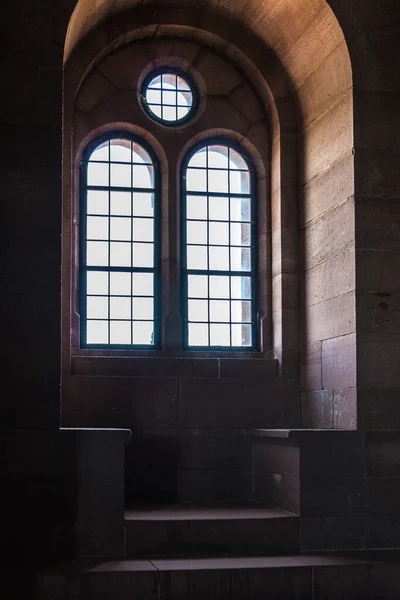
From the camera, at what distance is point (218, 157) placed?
12391mm

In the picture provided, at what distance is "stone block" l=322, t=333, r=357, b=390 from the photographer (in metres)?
10.1

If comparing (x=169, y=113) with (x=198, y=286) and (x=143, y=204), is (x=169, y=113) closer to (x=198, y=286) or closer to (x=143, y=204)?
(x=143, y=204)

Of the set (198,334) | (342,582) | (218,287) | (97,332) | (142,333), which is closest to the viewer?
(342,582)

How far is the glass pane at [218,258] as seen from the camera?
12.2 metres

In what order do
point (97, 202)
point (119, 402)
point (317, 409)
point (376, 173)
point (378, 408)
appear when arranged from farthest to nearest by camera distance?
point (97, 202) < point (119, 402) < point (317, 409) < point (376, 173) < point (378, 408)

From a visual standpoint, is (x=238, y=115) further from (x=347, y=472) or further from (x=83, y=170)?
(x=347, y=472)

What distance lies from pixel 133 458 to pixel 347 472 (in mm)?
2652

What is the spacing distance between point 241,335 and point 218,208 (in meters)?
1.63

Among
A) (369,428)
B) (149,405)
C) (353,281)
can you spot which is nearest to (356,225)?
(353,281)

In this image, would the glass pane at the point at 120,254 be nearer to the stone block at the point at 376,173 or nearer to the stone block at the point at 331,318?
the stone block at the point at 331,318

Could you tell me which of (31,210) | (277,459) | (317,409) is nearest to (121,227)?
(31,210)

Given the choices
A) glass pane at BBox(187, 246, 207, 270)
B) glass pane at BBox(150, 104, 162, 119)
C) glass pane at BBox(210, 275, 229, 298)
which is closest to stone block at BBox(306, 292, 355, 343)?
glass pane at BBox(210, 275, 229, 298)

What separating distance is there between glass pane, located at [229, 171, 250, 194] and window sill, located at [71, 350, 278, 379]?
2102 millimetres

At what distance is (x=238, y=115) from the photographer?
12.3 metres
